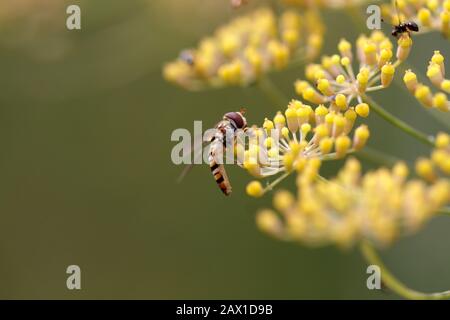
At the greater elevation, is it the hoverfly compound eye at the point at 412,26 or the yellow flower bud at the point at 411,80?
the hoverfly compound eye at the point at 412,26

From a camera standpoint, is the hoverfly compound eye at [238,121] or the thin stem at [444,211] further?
the hoverfly compound eye at [238,121]

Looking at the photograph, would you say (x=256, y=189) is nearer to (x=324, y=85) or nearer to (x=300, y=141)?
(x=300, y=141)

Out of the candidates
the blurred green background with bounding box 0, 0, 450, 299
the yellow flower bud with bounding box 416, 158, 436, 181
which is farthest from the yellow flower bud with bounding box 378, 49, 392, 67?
the blurred green background with bounding box 0, 0, 450, 299

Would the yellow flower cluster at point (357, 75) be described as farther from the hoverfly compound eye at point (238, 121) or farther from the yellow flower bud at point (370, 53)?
the hoverfly compound eye at point (238, 121)

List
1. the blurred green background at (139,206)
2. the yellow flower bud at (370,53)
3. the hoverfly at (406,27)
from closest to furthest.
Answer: the yellow flower bud at (370,53)
the hoverfly at (406,27)
the blurred green background at (139,206)

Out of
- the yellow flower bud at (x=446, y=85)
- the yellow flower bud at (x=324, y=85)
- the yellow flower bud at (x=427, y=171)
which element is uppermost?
the yellow flower bud at (x=324, y=85)

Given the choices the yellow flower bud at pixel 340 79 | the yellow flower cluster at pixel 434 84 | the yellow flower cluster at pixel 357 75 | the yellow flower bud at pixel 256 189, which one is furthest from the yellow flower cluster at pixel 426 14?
the yellow flower bud at pixel 256 189
